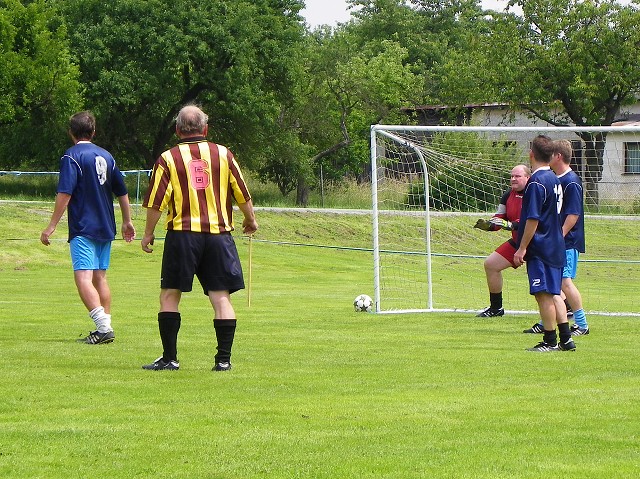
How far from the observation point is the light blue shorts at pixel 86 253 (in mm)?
10586

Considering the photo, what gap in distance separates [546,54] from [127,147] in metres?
18.7

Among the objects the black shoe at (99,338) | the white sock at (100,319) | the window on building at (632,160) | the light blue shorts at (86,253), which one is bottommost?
the black shoe at (99,338)

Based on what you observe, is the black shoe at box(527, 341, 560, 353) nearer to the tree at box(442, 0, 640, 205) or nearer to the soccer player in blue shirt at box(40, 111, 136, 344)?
the soccer player in blue shirt at box(40, 111, 136, 344)

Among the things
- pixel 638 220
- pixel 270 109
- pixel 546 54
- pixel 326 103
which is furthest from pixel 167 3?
pixel 638 220

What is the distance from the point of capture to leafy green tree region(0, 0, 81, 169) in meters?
40.7

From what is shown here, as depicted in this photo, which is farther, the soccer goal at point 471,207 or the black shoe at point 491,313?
the soccer goal at point 471,207

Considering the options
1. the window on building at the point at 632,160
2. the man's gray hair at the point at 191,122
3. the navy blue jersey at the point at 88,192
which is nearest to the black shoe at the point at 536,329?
the navy blue jersey at the point at 88,192

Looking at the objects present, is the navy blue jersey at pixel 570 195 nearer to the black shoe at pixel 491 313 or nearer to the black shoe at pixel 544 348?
the black shoe at pixel 544 348

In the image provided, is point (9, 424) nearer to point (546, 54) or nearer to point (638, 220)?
point (638, 220)

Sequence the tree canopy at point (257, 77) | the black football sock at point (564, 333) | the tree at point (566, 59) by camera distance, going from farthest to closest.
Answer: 1. the tree at point (566, 59)
2. the tree canopy at point (257, 77)
3. the black football sock at point (564, 333)

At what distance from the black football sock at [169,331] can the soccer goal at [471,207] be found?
642 cm

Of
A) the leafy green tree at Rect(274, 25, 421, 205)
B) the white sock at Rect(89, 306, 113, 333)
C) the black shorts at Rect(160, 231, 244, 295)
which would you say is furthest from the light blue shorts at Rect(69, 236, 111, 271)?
the leafy green tree at Rect(274, 25, 421, 205)

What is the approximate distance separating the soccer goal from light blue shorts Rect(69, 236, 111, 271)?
510cm

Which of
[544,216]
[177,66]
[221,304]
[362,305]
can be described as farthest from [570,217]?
[177,66]
